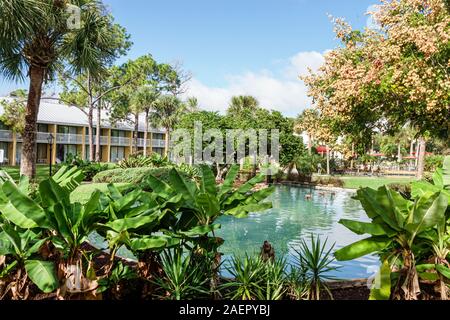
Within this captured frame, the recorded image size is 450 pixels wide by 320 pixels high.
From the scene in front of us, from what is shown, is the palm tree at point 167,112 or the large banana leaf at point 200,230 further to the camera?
the palm tree at point 167,112

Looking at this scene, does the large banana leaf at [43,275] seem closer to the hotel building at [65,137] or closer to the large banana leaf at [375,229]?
the large banana leaf at [375,229]

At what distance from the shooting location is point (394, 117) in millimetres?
14945

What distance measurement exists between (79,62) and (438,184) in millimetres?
14984

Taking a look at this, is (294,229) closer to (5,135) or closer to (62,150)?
(5,135)

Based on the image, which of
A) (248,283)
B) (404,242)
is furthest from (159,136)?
(404,242)

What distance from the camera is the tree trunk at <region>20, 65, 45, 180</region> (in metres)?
16.2

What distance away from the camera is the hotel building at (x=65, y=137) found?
1731 inches

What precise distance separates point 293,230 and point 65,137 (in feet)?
135

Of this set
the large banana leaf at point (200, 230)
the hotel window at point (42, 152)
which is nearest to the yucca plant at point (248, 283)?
the large banana leaf at point (200, 230)

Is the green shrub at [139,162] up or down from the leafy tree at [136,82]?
down

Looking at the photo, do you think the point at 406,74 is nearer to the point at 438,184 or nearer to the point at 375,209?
the point at 438,184

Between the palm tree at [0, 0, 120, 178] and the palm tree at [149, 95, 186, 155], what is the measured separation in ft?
103

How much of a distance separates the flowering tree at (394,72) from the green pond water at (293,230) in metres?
4.05

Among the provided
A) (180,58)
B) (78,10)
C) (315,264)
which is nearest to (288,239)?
(315,264)
